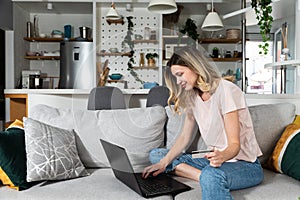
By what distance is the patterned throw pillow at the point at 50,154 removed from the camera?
1.61 meters

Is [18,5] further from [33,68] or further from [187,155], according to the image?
[187,155]

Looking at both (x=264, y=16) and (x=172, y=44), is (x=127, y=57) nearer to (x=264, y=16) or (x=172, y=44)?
(x=172, y=44)

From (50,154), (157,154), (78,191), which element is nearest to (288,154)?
(157,154)

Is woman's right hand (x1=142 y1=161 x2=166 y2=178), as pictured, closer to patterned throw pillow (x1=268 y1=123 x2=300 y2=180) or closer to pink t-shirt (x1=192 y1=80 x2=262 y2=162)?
pink t-shirt (x1=192 y1=80 x2=262 y2=162)

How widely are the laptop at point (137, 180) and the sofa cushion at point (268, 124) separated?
0.61m

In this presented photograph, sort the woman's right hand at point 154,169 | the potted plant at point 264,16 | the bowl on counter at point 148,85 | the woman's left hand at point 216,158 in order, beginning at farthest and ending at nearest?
the potted plant at point 264,16 < the woman's right hand at point 154,169 < the woman's left hand at point 216,158 < the bowl on counter at point 148,85

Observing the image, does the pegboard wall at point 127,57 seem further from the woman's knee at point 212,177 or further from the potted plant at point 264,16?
the potted plant at point 264,16

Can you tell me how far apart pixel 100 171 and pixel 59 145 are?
28cm

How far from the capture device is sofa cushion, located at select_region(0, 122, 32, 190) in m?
1.57

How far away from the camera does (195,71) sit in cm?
133

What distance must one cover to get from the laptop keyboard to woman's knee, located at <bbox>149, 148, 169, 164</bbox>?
0.16 m

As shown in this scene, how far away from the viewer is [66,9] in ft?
18.8

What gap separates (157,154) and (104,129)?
0.30m

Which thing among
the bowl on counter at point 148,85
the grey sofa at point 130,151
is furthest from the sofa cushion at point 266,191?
the bowl on counter at point 148,85
